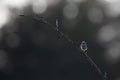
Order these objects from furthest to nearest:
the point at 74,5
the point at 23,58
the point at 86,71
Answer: the point at 74,5, the point at 23,58, the point at 86,71

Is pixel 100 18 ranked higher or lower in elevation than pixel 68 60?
higher

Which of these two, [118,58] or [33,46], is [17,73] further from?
[118,58]

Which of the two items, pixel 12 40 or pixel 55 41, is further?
pixel 12 40

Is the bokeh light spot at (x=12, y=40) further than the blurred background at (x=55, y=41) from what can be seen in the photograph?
Yes

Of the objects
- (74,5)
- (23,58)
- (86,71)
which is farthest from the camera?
(74,5)

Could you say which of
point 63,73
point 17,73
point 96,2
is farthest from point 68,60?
point 96,2

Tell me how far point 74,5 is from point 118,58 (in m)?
4.61

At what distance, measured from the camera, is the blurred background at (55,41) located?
25875 mm

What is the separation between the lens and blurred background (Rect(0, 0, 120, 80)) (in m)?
25.9

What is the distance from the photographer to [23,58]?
27359 millimetres

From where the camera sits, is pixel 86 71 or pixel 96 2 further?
pixel 96 2

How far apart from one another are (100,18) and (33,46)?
392 centimetres

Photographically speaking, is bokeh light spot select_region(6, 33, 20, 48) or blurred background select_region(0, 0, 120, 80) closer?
blurred background select_region(0, 0, 120, 80)

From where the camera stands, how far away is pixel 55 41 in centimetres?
2606
